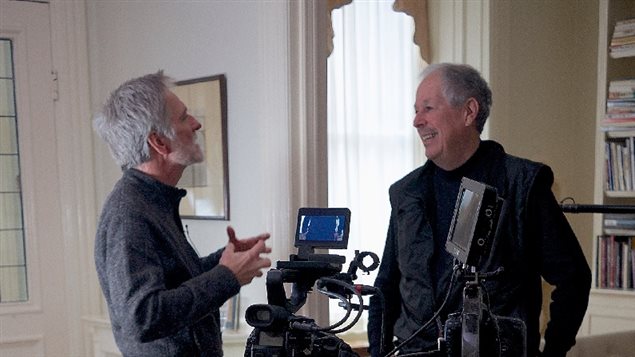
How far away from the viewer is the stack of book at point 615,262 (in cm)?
262

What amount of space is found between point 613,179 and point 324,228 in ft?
6.66

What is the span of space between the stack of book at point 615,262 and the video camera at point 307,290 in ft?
6.56

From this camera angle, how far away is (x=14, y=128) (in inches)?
96.4

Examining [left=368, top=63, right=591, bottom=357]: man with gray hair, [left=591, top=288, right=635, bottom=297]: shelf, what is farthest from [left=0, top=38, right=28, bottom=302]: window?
[left=591, top=288, right=635, bottom=297]: shelf

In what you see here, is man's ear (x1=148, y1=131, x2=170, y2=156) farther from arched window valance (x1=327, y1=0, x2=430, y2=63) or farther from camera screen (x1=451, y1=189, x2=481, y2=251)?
arched window valance (x1=327, y1=0, x2=430, y2=63)

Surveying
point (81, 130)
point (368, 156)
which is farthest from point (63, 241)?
point (368, 156)

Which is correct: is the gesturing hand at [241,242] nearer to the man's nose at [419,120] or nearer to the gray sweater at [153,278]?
the gray sweater at [153,278]

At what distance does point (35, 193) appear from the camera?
2.46 metres

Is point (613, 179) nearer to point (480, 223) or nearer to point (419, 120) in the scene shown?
point (419, 120)

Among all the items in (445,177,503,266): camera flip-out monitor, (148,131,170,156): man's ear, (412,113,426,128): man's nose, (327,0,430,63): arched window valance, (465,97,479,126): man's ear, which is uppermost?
(327,0,430,63): arched window valance

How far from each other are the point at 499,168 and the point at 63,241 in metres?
1.96

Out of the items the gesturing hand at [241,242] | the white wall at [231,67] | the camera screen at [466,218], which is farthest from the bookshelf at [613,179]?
the camera screen at [466,218]

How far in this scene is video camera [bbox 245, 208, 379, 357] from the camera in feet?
3.00

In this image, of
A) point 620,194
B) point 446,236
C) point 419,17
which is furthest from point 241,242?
point 620,194
